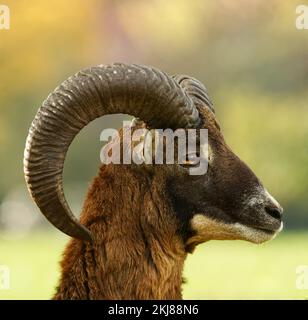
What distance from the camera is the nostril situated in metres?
7.36

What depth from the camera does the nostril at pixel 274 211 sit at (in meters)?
7.36

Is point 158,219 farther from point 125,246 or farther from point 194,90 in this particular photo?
point 194,90

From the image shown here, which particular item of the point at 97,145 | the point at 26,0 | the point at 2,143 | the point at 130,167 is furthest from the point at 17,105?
the point at 130,167

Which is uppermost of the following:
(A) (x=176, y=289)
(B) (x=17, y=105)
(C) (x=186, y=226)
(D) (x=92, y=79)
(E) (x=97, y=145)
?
(B) (x=17, y=105)

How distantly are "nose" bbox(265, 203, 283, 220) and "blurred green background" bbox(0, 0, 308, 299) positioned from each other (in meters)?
14.9

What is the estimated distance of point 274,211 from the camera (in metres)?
7.39

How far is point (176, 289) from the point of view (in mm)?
7492

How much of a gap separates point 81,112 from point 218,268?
40.6ft

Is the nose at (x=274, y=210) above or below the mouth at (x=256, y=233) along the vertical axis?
above

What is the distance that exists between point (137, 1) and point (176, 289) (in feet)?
77.4

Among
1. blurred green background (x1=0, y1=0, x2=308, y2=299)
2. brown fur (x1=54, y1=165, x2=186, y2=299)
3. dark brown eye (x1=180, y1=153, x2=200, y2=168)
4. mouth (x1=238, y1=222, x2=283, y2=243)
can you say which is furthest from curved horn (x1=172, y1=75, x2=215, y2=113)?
blurred green background (x1=0, y1=0, x2=308, y2=299)

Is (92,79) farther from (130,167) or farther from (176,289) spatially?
(176,289)

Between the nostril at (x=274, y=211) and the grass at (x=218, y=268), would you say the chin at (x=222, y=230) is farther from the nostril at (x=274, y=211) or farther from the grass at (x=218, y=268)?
the grass at (x=218, y=268)

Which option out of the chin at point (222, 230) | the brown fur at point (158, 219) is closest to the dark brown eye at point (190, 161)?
the brown fur at point (158, 219)
